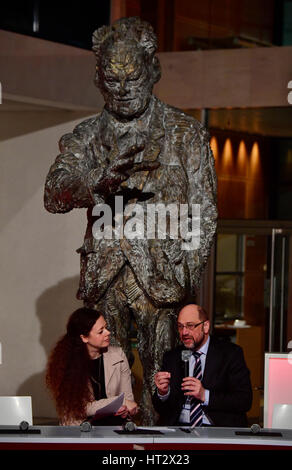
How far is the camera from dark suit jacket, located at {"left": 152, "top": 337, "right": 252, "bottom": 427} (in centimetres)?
555

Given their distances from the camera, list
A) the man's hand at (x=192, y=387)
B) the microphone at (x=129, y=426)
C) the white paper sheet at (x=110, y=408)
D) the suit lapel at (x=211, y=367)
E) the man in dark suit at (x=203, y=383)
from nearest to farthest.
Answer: the microphone at (x=129, y=426)
the white paper sheet at (x=110, y=408)
the man's hand at (x=192, y=387)
the man in dark suit at (x=203, y=383)
the suit lapel at (x=211, y=367)

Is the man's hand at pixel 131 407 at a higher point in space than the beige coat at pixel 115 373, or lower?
lower

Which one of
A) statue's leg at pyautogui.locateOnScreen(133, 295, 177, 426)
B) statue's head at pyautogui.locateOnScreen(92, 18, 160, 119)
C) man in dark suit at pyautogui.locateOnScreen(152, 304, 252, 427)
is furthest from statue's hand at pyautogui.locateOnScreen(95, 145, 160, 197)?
man in dark suit at pyautogui.locateOnScreen(152, 304, 252, 427)

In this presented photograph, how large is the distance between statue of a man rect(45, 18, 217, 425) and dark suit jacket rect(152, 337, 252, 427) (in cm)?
13

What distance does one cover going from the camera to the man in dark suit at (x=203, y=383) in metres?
5.48

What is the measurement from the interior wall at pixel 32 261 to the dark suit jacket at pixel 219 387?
4.89 metres

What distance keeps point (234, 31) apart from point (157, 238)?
7.36 metres

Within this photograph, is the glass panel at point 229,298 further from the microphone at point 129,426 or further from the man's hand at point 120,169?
the microphone at point 129,426

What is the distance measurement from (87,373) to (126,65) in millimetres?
1584

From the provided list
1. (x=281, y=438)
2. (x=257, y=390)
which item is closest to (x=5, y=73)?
(x=257, y=390)

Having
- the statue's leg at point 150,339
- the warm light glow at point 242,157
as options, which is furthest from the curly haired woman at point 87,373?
the warm light glow at point 242,157

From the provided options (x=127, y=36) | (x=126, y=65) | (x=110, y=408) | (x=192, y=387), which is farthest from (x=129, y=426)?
(x=127, y=36)

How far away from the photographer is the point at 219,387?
581 cm

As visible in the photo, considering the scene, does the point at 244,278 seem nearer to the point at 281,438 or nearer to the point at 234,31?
the point at 234,31
